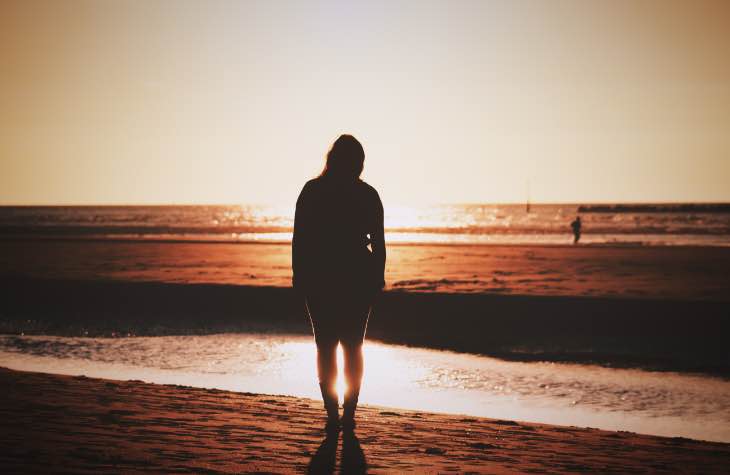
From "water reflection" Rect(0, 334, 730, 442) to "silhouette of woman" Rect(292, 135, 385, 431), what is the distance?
165 centimetres

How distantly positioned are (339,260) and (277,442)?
1336 mm

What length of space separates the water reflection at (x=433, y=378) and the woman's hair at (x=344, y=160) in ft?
8.36

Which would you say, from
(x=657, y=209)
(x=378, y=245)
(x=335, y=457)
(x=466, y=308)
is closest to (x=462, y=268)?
(x=466, y=308)

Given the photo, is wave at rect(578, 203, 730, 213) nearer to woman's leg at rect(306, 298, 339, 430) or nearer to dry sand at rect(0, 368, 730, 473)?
dry sand at rect(0, 368, 730, 473)

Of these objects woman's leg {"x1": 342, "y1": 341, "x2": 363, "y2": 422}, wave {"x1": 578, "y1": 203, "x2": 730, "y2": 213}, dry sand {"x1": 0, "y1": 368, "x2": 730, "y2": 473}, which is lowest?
dry sand {"x1": 0, "y1": 368, "x2": 730, "y2": 473}

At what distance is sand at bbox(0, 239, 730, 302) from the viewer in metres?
16.5

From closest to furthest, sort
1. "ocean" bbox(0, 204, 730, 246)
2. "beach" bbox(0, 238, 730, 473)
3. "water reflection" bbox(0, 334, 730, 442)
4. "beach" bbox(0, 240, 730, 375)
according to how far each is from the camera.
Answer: "beach" bbox(0, 238, 730, 473)
"water reflection" bbox(0, 334, 730, 442)
"beach" bbox(0, 240, 730, 375)
"ocean" bbox(0, 204, 730, 246)

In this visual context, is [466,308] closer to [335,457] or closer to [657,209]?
[335,457]

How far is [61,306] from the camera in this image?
1373 cm

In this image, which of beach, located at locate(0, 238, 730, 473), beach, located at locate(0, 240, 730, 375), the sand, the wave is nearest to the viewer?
beach, located at locate(0, 238, 730, 473)

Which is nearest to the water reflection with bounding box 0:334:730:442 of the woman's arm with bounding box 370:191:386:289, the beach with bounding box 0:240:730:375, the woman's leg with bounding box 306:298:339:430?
the beach with bounding box 0:240:730:375

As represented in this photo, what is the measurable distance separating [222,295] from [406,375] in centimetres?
750

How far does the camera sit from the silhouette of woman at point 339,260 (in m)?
4.64

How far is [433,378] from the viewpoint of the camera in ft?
24.8
